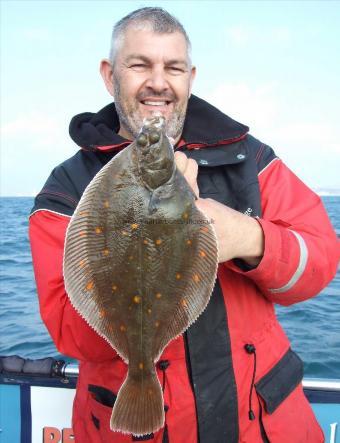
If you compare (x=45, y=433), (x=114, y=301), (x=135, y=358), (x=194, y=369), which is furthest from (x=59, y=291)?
(x=45, y=433)

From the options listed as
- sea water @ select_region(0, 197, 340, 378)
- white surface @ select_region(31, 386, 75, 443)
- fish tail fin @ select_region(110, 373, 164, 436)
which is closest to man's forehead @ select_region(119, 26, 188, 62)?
fish tail fin @ select_region(110, 373, 164, 436)

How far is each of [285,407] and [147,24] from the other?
2239mm

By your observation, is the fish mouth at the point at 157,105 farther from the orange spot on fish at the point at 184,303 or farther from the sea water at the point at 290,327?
the sea water at the point at 290,327

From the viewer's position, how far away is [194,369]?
2242 millimetres

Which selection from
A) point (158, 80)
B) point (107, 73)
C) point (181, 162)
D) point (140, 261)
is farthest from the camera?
point (107, 73)

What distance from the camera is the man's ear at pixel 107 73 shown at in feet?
9.46

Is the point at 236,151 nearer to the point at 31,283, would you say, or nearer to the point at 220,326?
the point at 220,326

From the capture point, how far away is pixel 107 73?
2.92 metres

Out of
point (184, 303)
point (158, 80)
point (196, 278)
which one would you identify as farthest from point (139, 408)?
point (158, 80)

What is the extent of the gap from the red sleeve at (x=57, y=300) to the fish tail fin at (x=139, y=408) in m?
0.27

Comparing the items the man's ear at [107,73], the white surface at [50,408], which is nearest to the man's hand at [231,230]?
the man's ear at [107,73]

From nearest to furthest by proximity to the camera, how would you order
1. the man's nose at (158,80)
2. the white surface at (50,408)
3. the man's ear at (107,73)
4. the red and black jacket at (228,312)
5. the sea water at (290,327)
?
the red and black jacket at (228,312)
the man's nose at (158,80)
the man's ear at (107,73)
the white surface at (50,408)
the sea water at (290,327)

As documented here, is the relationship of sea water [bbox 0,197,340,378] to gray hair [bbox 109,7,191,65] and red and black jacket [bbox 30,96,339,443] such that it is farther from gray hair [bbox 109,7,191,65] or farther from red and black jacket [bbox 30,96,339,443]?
gray hair [bbox 109,7,191,65]

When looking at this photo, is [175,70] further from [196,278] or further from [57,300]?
[57,300]
